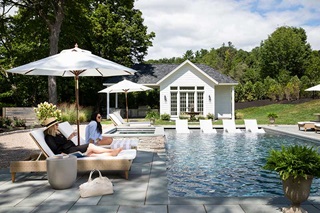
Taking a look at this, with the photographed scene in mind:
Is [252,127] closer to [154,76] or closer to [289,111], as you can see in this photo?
[289,111]

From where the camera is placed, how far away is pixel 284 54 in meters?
57.5

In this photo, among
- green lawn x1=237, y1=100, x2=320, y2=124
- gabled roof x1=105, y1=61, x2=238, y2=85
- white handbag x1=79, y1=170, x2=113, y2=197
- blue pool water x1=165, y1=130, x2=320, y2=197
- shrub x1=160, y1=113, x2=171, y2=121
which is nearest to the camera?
white handbag x1=79, y1=170, x2=113, y2=197

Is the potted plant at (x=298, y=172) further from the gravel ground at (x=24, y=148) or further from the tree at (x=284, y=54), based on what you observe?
the tree at (x=284, y=54)

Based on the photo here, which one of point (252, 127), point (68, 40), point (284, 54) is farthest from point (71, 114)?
point (284, 54)

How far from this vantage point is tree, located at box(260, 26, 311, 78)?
5697 centimetres

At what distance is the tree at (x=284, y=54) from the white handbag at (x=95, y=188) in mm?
56007

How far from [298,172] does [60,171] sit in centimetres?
390

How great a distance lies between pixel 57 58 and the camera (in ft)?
23.7

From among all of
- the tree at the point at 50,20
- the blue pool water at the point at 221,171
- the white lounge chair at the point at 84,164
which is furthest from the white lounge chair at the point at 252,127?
the tree at the point at 50,20

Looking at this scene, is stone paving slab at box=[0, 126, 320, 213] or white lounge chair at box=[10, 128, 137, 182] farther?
white lounge chair at box=[10, 128, 137, 182]

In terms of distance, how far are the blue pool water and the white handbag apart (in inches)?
55.5

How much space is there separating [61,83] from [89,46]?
4.88m


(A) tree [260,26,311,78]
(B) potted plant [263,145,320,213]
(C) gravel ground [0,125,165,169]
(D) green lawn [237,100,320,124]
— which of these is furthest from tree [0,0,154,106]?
(A) tree [260,26,311,78]

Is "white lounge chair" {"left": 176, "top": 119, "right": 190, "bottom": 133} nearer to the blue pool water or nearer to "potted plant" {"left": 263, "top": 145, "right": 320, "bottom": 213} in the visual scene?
the blue pool water
